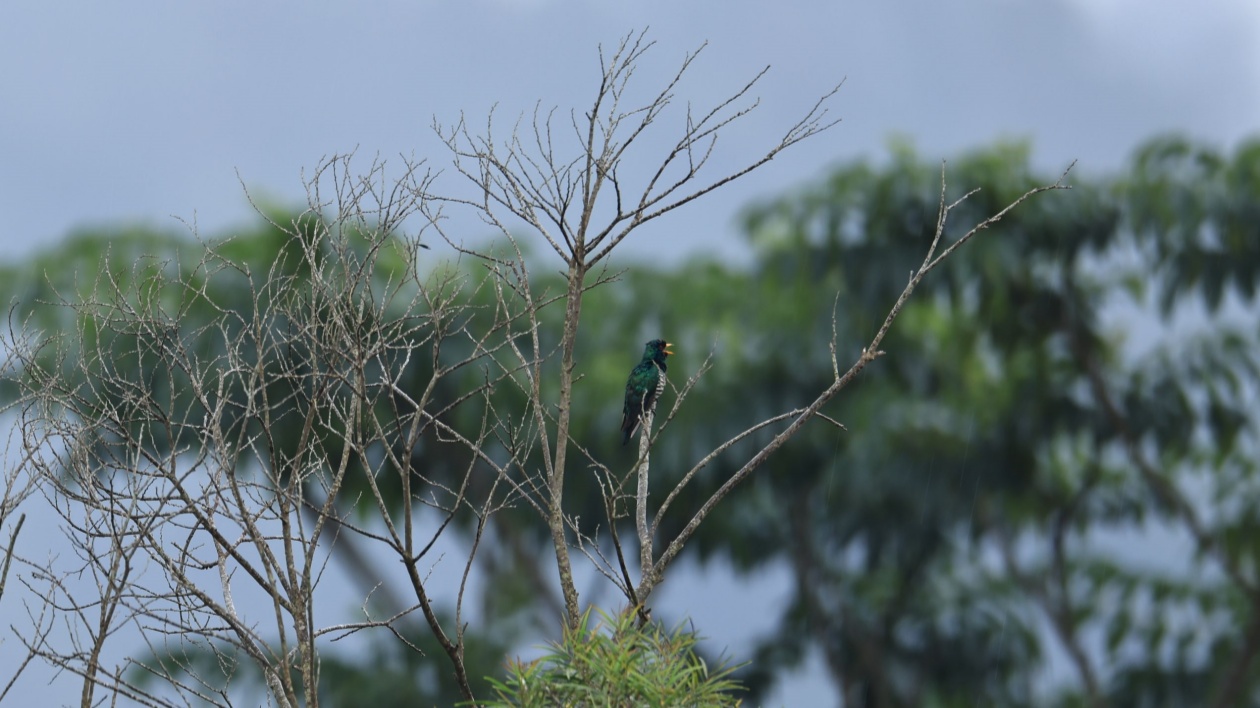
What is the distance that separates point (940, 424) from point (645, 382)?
5645mm

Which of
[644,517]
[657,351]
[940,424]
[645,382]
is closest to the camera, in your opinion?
[644,517]

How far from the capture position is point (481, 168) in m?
3.21

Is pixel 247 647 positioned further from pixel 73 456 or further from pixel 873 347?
pixel 873 347

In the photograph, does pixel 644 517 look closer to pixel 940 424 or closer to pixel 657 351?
pixel 657 351

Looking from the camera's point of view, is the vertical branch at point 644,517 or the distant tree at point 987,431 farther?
the distant tree at point 987,431

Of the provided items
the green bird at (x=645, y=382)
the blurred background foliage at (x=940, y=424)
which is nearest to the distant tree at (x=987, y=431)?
the blurred background foliage at (x=940, y=424)

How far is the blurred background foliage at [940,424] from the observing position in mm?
9703

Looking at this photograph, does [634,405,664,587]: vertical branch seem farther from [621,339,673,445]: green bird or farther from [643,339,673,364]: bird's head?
[643,339,673,364]: bird's head

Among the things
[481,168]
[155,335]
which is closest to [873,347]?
[481,168]

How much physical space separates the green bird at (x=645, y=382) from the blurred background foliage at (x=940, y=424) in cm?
409

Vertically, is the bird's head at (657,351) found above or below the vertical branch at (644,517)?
above

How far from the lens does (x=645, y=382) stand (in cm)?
503

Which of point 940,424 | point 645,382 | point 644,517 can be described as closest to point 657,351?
A: point 645,382

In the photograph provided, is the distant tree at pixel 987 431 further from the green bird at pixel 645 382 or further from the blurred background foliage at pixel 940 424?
the green bird at pixel 645 382
